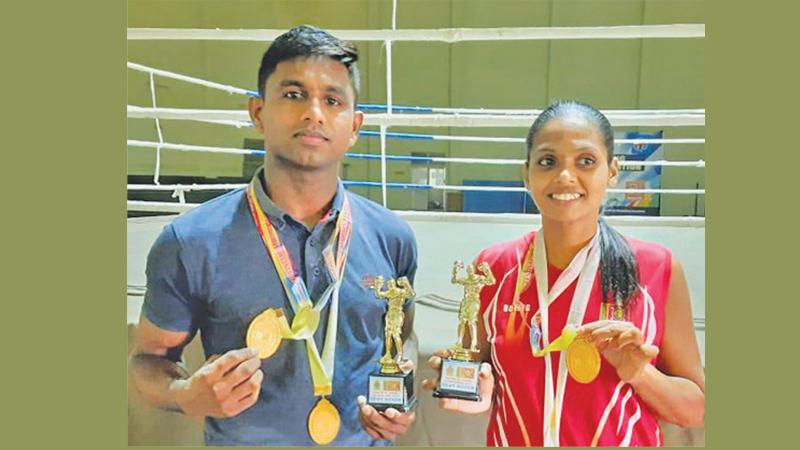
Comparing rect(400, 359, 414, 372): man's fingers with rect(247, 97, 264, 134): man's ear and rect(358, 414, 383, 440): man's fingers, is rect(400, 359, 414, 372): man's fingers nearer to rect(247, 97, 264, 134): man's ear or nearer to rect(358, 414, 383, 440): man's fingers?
rect(358, 414, 383, 440): man's fingers

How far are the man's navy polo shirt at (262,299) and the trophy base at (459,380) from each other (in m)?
0.17

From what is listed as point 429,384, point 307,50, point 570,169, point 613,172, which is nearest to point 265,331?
point 429,384

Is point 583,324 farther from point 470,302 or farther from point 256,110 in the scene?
point 256,110

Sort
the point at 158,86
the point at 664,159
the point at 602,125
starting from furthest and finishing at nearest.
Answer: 1. the point at 158,86
2. the point at 664,159
3. the point at 602,125

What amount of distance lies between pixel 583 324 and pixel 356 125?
2.37 ft

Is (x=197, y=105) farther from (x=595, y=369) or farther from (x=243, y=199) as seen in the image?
(x=595, y=369)

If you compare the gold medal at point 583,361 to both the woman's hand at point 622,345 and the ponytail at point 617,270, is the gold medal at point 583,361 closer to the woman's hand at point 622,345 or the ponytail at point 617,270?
the woman's hand at point 622,345

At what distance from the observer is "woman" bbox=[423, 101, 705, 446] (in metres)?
1.31

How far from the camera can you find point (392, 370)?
4.51 ft

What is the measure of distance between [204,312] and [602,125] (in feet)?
3.44

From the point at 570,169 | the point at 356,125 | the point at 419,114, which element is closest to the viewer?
the point at 570,169

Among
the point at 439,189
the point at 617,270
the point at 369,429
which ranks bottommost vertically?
the point at 369,429

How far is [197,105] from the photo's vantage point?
5.06 feet

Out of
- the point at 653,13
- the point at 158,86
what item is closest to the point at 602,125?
the point at 653,13
